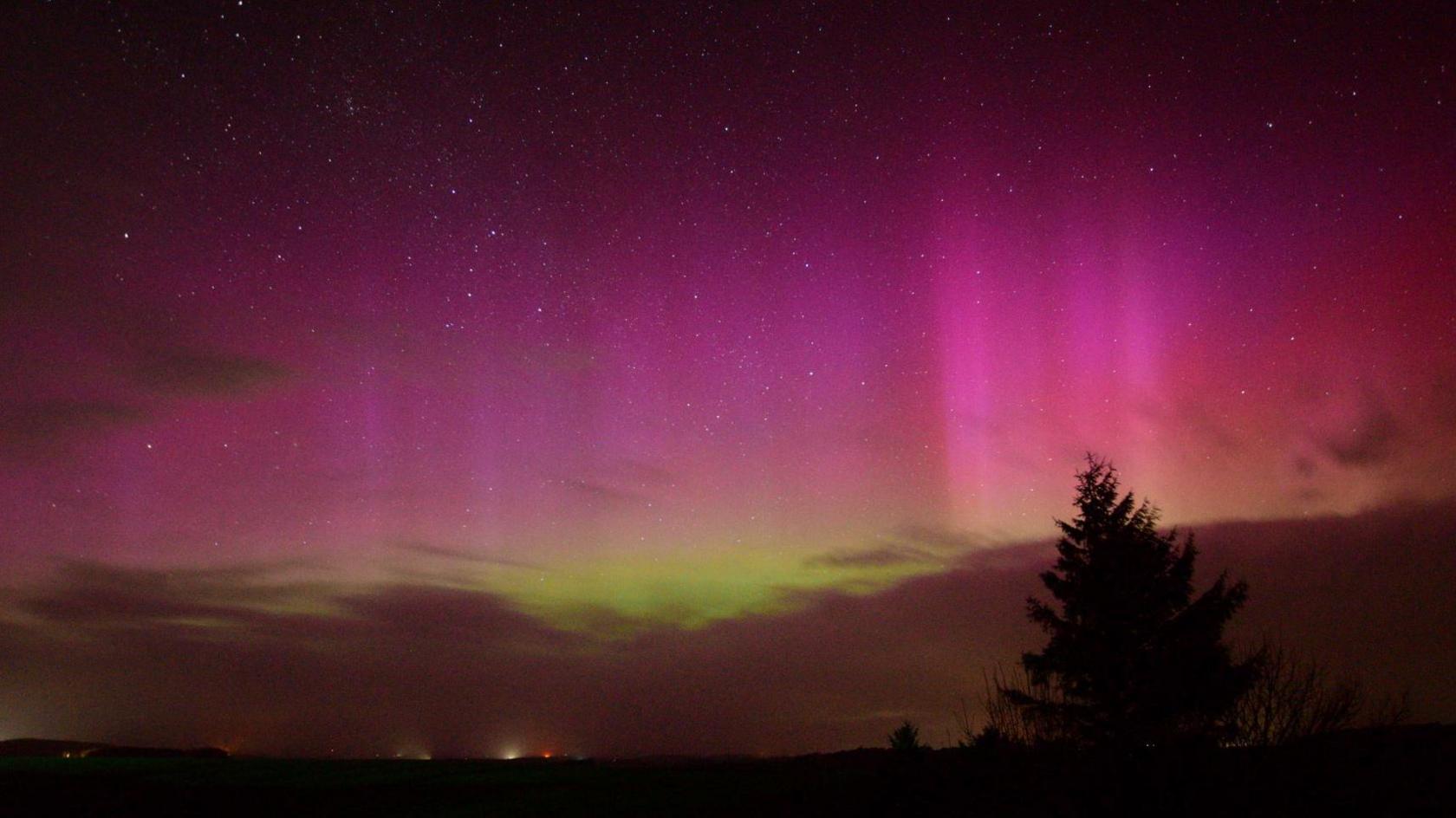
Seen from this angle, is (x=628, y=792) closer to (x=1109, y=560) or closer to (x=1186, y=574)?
(x=1109, y=560)

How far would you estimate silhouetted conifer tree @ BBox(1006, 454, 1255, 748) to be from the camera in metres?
23.4

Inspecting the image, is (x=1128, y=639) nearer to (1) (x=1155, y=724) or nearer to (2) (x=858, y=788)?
(1) (x=1155, y=724)

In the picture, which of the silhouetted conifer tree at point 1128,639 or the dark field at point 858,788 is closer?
the dark field at point 858,788

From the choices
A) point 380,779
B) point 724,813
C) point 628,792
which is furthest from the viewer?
point 380,779

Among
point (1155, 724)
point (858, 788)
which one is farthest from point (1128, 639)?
point (858, 788)

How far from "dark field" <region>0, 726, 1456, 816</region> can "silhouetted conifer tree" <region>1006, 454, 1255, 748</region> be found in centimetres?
389

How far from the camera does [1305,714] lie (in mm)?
19031

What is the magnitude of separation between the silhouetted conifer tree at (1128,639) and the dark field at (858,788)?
3.89 m

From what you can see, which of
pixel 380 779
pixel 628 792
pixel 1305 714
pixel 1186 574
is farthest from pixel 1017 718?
pixel 380 779

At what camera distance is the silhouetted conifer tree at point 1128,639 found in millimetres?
23375

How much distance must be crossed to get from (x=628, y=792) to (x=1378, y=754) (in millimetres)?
16732

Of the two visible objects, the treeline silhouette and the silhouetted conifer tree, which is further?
the silhouetted conifer tree

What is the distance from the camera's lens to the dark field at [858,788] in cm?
1566

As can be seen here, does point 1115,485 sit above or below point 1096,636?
above
